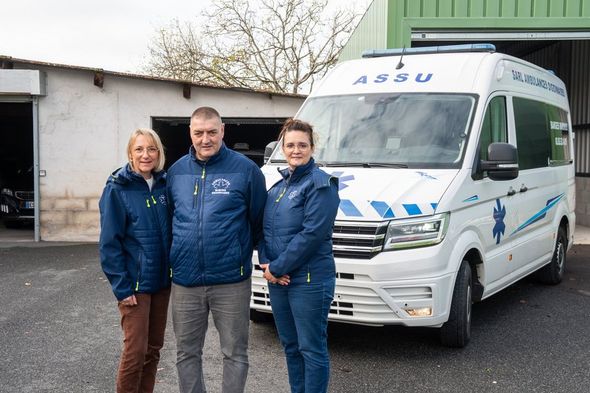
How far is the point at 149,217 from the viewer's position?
3.43 metres

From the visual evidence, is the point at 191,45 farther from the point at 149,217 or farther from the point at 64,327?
the point at 149,217

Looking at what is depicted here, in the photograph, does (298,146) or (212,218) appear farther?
(298,146)

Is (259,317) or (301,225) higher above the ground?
(301,225)

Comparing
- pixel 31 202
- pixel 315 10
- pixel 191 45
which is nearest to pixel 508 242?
pixel 31 202

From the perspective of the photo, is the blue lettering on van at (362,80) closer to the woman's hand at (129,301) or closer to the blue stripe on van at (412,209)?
the blue stripe on van at (412,209)

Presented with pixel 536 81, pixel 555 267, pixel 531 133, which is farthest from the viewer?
pixel 555 267

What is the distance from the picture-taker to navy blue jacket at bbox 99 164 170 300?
11.1 feet

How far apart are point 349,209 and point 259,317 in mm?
1700

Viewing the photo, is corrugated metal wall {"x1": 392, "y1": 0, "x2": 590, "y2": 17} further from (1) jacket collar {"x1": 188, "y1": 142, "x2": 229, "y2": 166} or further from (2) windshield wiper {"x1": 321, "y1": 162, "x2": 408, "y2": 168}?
(1) jacket collar {"x1": 188, "y1": 142, "x2": 229, "y2": 166}

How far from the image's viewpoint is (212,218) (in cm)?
334

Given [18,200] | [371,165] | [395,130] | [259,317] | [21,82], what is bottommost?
[259,317]

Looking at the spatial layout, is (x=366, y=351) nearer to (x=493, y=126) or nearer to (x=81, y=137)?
(x=493, y=126)

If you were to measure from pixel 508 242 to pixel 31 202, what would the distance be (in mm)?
10502

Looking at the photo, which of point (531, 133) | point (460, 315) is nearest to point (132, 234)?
point (460, 315)
